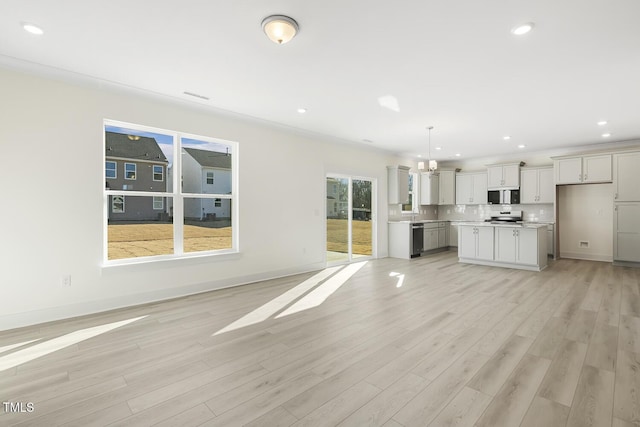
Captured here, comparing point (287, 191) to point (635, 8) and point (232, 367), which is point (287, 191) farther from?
point (635, 8)

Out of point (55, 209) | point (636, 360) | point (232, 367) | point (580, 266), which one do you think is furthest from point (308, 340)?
point (580, 266)

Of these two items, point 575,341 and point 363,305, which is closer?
point 575,341

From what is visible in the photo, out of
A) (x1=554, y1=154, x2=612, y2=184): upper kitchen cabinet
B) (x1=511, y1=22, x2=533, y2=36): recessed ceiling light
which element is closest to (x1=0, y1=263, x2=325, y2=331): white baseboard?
(x1=511, y1=22, x2=533, y2=36): recessed ceiling light

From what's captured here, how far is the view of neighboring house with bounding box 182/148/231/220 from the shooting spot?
4.62 meters

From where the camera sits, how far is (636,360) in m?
2.49

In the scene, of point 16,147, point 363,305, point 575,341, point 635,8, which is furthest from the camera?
point 363,305

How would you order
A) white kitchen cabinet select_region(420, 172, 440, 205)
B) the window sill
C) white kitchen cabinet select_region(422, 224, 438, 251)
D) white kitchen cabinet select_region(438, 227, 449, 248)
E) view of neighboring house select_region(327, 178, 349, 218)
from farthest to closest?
white kitchen cabinet select_region(420, 172, 440, 205)
white kitchen cabinet select_region(438, 227, 449, 248)
white kitchen cabinet select_region(422, 224, 438, 251)
view of neighboring house select_region(327, 178, 349, 218)
the window sill

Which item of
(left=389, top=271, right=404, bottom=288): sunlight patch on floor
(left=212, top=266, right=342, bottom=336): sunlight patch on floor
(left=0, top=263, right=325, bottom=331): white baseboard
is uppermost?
(left=0, top=263, right=325, bottom=331): white baseboard

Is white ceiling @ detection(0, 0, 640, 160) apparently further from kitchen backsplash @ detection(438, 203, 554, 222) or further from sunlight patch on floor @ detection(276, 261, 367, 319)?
kitchen backsplash @ detection(438, 203, 554, 222)

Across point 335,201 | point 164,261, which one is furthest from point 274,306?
point 335,201

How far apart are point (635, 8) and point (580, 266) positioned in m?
5.93

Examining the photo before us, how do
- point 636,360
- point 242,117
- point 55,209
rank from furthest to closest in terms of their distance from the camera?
1. point 242,117
2. point 55,209
3. point 636,360

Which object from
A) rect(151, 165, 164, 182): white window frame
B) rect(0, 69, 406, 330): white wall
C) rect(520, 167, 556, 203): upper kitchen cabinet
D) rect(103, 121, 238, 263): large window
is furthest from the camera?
rect(520, 167, 556, 203): upper kitchen cabinet

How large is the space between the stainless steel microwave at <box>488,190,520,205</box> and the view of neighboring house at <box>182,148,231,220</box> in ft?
23.6
